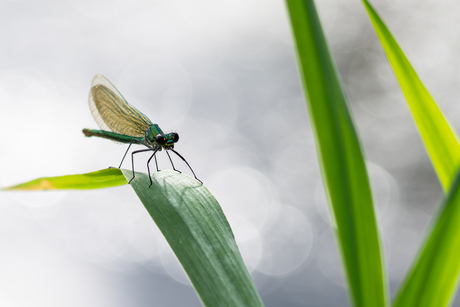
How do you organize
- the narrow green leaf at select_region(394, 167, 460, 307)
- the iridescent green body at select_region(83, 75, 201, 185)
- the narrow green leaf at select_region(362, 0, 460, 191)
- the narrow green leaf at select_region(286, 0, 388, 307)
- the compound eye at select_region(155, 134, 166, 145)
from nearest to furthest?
the narrow green leaf at select_region(394, 167, 460, 307) < the narrow green leaf at select_region(286, 0, 388, 307) < the narrow green leaf at select_region(362, 0, 460, 191) < the compound eye at select_region(155, 134, 166, 145) < the iridescent green body at select_region(83, 75, 201, 185)

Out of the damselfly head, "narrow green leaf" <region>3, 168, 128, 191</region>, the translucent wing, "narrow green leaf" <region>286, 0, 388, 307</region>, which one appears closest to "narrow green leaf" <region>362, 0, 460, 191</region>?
"narrow green leaf" <region>286, 0, 388, 307</region>

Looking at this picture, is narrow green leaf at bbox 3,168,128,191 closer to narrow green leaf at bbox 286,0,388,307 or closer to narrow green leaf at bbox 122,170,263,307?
narrow green leaf at bbox 122,170,263,307

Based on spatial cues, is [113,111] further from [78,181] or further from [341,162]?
[341,162]

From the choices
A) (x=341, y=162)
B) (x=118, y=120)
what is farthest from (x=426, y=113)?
(x=118, y=120)

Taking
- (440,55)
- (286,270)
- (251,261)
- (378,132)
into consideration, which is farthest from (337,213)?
(440,55)

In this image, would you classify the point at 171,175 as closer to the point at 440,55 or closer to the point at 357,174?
the point at 357,174
